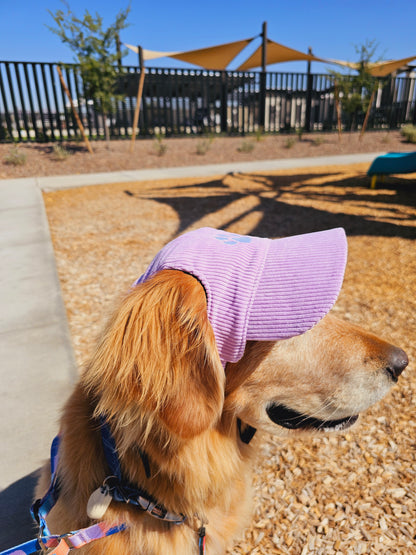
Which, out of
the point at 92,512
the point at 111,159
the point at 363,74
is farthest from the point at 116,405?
the point at 363,74

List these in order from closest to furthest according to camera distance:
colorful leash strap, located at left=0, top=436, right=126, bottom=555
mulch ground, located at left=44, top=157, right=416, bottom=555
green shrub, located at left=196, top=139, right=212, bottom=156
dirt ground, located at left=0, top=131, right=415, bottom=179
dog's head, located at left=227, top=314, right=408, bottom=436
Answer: colorful leash strap, located at left=0, top=436, right=126, bottom=555, dog's head, located at left=227, top=314, right=408, bottom=436, mulch ground, located at left=44, top=157, right=416, bottom=555, dirt ground, located at left=0, top=131, right=415, bottom=179, green shrub, located at left=196, top=139, right=212, bottom=156

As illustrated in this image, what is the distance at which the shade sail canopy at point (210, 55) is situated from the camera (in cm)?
2281

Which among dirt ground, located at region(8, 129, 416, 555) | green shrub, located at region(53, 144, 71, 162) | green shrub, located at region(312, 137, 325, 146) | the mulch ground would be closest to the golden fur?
dirt ground, located at region(8, 129, 416, 555)

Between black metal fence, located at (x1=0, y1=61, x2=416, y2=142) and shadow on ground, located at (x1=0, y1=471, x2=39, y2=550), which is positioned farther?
black metal fence, located at (x1=0, y1=61, x2=416, y2=142)

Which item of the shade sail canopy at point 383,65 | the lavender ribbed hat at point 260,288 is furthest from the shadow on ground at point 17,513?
the shade sail canopy at point 383,65

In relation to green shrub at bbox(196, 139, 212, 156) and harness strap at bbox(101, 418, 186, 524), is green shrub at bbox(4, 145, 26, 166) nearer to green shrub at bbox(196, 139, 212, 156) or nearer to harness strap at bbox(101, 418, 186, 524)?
green shrub at bbox(196, 139, 212, 156)

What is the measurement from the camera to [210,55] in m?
25.1

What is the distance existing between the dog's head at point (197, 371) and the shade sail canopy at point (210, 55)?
79.5 ft

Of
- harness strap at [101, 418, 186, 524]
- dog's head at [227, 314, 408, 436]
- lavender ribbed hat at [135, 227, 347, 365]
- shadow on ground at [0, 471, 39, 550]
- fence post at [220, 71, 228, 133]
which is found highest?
fence post at [220, 71, 228, 133]

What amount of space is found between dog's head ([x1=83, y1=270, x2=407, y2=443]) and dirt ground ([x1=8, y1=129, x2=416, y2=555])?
385 mm

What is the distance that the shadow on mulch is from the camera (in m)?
7.20

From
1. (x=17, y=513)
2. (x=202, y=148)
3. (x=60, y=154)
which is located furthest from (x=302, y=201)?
(x=60, y=154)

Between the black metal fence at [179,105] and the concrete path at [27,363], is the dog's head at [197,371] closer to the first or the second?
the concrete path at [27,363]

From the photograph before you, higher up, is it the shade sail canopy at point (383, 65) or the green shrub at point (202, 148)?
the shade sail canopy at point (383, 65)
